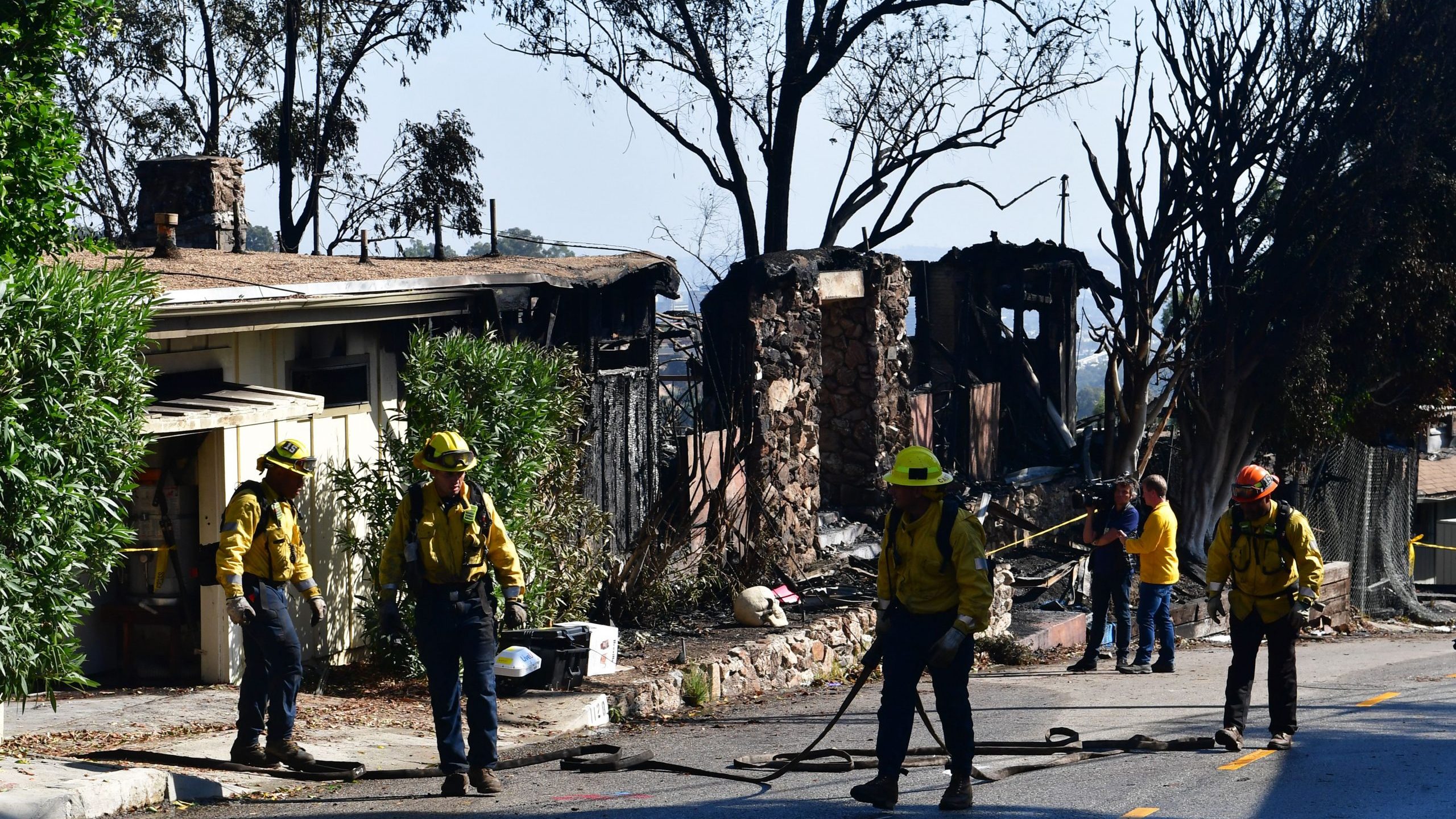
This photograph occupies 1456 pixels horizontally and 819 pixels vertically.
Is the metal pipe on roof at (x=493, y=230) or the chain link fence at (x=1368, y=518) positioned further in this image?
the chain link fence at (x=1368, y=518)

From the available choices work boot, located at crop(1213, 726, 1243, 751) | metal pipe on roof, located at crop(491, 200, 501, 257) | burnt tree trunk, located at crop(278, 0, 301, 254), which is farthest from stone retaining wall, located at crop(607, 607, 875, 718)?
burnt tree trunk, located at crop(278, 0, 301, 254)

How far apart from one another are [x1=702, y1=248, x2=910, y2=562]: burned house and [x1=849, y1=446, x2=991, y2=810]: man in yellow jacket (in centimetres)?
672

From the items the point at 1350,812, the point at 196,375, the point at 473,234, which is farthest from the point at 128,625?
the point at 473,234

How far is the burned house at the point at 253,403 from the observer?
9703mm

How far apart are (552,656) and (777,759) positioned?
9.00 ft

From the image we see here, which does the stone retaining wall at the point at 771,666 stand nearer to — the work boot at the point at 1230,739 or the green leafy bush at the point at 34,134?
the work boot at the point at 1230,739

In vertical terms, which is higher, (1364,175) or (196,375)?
(1364,175)

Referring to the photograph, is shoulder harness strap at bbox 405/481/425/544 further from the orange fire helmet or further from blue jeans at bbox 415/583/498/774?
the orange fire helmet

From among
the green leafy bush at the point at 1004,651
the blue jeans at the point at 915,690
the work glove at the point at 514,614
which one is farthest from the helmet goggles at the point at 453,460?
the green leafy bush at the point at 1004,651

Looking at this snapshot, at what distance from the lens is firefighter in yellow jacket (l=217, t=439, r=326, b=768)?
7.51 metres

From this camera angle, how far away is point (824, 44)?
30.3m

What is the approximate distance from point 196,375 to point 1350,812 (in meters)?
7.66

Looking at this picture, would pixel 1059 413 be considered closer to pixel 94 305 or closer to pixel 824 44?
pixel 824 44

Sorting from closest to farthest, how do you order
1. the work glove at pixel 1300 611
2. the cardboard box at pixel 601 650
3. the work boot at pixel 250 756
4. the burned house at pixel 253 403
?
the work boot at pixel 250 756, the work glove at pixel 1300 611, the burned house at pixel 253 403, the cardboard box at pixel 601 650
